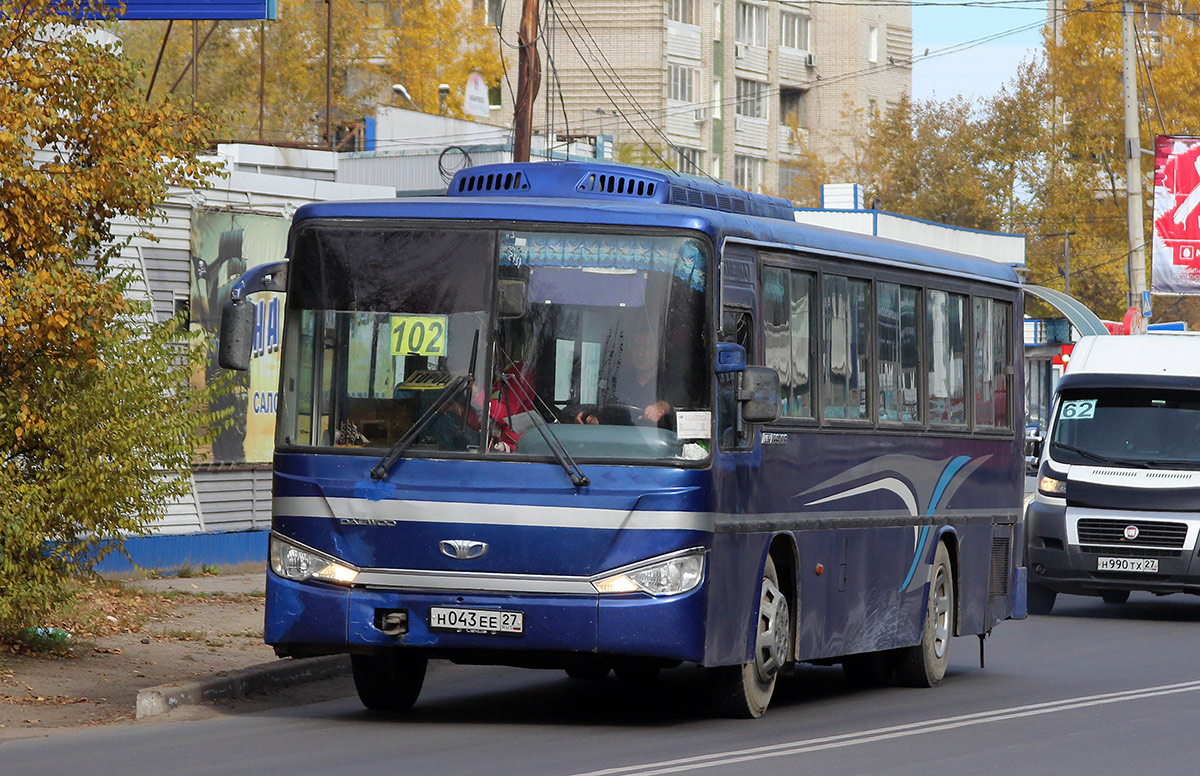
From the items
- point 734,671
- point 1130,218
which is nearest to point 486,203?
point 734,671

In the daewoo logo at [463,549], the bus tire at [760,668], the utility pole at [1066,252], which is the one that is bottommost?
the bus tire at [760,668]

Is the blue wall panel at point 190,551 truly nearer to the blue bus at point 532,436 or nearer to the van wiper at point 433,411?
the blue bus at point 532,436

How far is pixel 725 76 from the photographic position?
83312 mm

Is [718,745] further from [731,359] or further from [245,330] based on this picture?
[245,330]

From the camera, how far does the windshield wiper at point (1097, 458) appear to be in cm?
2106

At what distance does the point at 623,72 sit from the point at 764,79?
1077cm

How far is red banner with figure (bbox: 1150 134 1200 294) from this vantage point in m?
38.7

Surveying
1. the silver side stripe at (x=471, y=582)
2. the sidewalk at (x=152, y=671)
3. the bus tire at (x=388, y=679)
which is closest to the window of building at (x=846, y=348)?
the silver side stripe at (x=471, y=582)

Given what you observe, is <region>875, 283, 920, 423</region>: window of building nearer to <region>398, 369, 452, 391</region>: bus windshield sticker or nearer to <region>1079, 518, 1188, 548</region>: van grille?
<region>398, 369, 452, 391</region>: bus windshield sticker

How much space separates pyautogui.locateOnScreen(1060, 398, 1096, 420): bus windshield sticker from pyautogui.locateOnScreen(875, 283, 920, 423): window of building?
8.12m

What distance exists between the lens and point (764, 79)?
3440 inches

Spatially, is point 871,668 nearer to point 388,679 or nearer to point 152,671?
point 388,679

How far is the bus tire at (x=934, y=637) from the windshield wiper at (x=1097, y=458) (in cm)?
652

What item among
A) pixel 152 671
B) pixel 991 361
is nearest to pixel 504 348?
pixel 152 671
